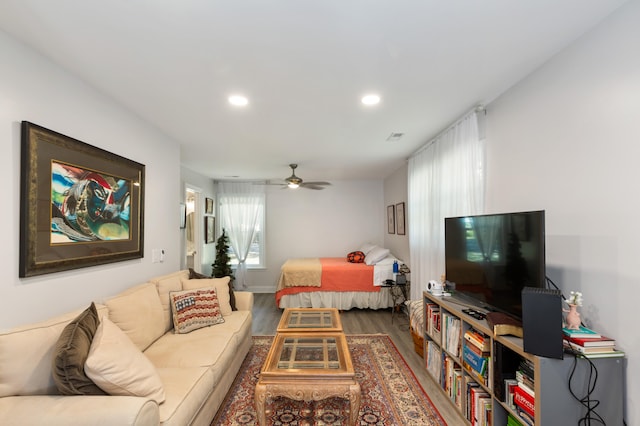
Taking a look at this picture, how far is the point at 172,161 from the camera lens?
3.47 m

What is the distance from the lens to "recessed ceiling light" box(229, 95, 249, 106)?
2367 millimetres

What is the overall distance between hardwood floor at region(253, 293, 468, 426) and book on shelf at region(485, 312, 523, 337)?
87 cm

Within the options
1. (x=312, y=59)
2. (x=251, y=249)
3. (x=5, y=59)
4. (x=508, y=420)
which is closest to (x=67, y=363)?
(x=5, y=59)

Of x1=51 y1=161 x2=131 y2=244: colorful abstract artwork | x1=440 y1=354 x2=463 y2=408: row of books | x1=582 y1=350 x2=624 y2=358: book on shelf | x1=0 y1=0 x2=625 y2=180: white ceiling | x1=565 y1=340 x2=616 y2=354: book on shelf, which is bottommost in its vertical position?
x1=440 y1=354 x2=463 y2=408: row of books

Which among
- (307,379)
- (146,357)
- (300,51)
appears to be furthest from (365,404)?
(300,51)

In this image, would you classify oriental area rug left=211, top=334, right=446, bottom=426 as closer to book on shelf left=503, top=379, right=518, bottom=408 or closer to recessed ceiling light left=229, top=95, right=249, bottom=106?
book on shelf left=503, top=379, right=518, bottom=408

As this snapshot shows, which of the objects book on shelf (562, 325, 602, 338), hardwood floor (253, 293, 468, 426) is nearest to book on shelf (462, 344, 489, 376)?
hardwood floor (253, 293, 468, 426)

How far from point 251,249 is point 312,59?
523cm

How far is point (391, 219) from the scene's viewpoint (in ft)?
19.3

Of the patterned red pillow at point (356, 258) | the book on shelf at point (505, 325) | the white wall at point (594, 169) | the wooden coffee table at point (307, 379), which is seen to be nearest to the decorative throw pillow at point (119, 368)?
the wooden coffee table at point (307, 379)

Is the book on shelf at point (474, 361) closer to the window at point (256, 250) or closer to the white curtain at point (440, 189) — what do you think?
the white curtain at point (440, 189)

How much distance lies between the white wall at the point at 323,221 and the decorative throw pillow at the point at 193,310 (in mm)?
3670

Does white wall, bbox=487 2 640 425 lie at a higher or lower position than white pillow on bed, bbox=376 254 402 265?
higher

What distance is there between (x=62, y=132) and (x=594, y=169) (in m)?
3.30
